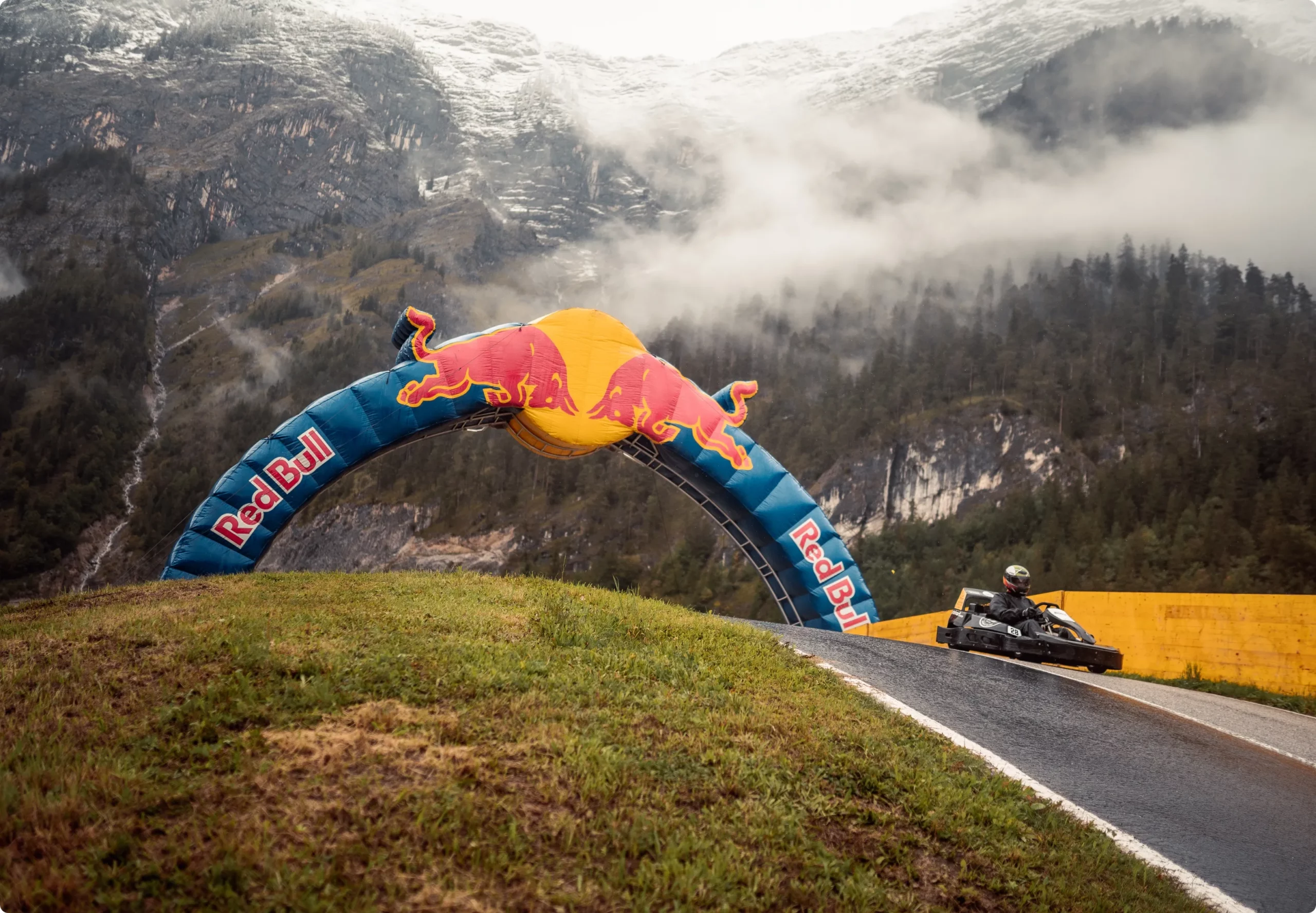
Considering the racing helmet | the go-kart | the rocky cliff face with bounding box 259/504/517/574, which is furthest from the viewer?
the rocky cliff face with bounding box 259/504/517/574

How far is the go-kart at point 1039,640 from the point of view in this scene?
1422cm

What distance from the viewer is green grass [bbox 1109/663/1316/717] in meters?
12.4

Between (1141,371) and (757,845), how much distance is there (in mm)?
129461

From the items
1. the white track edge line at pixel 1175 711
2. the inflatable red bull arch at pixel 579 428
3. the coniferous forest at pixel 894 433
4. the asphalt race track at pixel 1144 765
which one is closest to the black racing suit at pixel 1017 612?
the white track edge line at pixel 1175 711

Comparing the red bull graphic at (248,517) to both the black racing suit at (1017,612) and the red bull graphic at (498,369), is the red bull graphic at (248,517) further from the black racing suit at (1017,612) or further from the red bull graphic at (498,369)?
the black racing suit at (1017,612)

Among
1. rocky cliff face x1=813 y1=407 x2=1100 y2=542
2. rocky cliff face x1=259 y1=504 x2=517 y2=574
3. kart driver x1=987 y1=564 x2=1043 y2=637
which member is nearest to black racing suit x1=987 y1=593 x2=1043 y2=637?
kart driver x1=987 y1=564 x2=1043 y2=637

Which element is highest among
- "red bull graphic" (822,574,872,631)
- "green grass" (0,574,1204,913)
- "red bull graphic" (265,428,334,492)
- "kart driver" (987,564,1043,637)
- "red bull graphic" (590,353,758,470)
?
"red bull graphic" (590,353,758,470)

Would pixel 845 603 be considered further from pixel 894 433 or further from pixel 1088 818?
pixel 894 433

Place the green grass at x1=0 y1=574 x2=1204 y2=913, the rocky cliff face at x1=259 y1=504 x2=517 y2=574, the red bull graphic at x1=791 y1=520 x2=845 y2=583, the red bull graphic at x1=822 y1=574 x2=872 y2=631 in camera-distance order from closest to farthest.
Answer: the green grass at x1=0 y1=574 x2=1204 y2=913 < the red bull graphic at x1=822 y1=574 x2=872 y2=631 < the red bull graphic at x1=791 y1=520 x2=845 y2=583 < the rocky cliff face at x1=259 y1=504 x2=517 y2=574

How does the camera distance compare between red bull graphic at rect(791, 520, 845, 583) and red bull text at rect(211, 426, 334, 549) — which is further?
red bull graphic at rect(791, 520, 845, 583)

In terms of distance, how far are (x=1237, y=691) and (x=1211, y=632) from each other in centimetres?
131

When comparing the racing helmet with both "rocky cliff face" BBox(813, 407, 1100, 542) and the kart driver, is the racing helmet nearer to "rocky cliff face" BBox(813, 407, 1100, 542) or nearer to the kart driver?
the kart driver

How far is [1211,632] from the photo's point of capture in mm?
14352

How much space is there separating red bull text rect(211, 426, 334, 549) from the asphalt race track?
9929 mm
